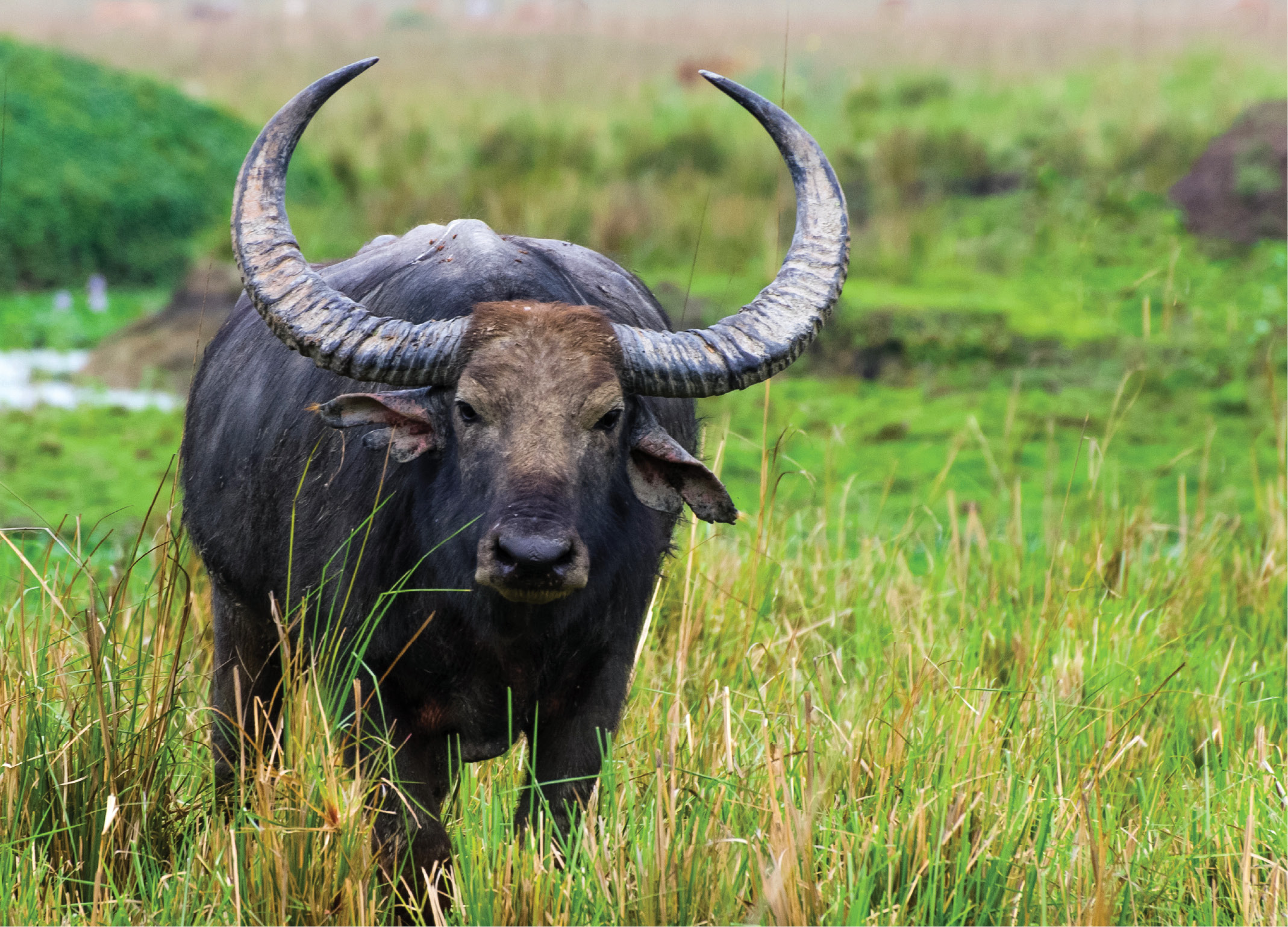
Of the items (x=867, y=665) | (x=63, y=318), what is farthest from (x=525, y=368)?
(x=63, y=318)

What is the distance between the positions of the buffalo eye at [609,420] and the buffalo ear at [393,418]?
0.40 meters

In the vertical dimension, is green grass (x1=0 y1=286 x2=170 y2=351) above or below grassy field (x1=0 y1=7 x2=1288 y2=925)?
above

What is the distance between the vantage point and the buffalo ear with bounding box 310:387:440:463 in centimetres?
355

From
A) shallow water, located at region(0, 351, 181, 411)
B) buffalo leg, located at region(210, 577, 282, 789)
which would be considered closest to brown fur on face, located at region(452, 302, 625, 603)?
buffalo leg, located at region(210, 577, 282, 789)

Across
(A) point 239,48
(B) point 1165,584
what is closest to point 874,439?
(B) point 1165,584

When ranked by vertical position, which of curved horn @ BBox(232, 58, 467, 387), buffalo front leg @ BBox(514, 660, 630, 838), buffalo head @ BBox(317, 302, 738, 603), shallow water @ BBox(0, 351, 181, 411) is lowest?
buffalo front leg @ BBox(514, 660, 630, 838)

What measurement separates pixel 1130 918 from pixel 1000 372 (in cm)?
854

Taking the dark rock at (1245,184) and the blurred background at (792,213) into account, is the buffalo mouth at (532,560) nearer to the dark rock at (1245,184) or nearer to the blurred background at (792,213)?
the blurred background at (792,213)

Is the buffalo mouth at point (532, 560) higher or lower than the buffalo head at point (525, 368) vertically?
lower

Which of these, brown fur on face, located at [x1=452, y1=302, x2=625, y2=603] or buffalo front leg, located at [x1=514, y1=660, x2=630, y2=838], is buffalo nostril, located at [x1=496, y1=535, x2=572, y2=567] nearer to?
brown fur on face, located at [x1=452, y1=302, x2=625, y2=603]

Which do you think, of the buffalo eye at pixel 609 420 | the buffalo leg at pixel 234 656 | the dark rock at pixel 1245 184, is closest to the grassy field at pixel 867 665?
the buffalo leg at pixel 234 656

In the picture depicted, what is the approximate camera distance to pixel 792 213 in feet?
49.8

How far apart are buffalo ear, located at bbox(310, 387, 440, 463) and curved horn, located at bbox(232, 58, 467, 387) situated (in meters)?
0.05

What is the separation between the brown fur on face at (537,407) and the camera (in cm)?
338
